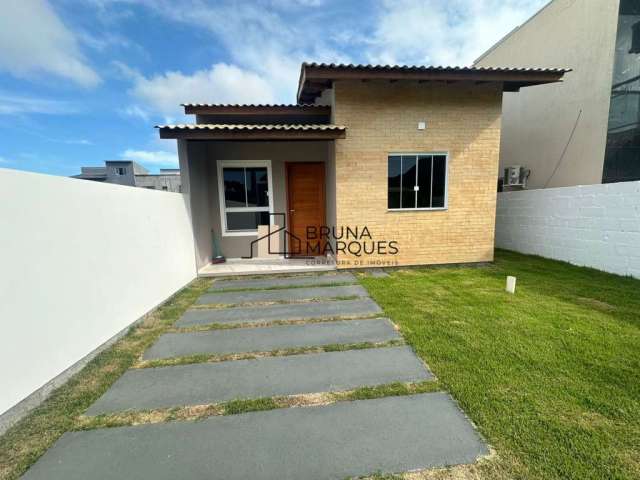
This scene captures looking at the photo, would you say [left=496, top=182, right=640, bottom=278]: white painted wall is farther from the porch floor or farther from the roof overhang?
the roof overhang

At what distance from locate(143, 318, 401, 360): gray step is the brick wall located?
2896 millimetres

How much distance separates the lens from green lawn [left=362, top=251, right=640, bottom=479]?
1.74m

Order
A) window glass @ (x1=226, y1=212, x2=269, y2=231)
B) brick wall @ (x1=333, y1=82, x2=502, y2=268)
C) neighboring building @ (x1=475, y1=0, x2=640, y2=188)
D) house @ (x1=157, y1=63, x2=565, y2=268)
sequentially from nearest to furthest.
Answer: house @ (x1=157, y1=63, x2=565, y2=268), brick wall @ (x1=333, y1=82, x2=502, y2=268), neighboring building @ (x1=475, y1=0, x2=640, y2=188), window glass @ (x1=226, y1=212, x2=269, y2=231)

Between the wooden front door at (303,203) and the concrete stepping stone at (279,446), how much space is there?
5.63m

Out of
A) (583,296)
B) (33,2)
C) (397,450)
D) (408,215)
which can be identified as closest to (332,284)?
(408,215)

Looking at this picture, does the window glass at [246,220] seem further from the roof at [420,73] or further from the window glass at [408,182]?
the window glass at [408,182]

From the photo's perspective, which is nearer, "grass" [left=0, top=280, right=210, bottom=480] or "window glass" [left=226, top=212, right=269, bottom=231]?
"grass" [left=0, top=280, right=210, bottom=480]

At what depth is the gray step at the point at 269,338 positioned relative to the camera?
3.16 meters

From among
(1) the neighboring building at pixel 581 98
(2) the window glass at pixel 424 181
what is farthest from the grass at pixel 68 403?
(1) the neighboring building at pixel 581 98

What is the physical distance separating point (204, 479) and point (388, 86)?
6607 millimetres

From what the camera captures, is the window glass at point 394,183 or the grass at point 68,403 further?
the window glass at point 394,183

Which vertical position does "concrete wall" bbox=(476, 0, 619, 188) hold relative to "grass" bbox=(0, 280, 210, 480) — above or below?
above

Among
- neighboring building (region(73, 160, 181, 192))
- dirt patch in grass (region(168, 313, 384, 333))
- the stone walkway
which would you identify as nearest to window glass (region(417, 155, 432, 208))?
dirt patch in grass (region(168, 313, 384, 333))

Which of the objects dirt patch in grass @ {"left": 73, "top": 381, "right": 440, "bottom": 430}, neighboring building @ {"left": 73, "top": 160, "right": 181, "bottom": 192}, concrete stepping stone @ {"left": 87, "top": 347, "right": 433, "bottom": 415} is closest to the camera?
dirt patch in grass @ {"left": 73, "top": 381, "right": 440, "bottom": 430}
